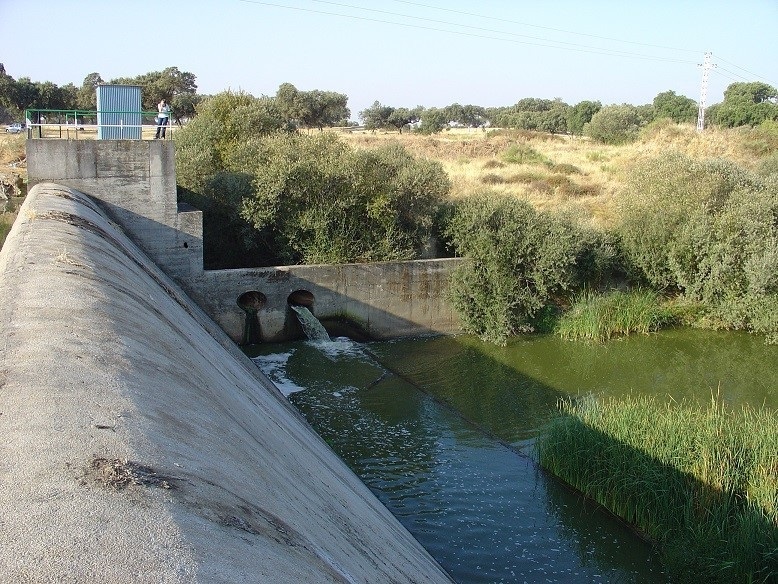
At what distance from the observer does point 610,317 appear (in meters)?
19.8

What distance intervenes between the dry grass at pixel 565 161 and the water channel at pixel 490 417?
20.2 feet

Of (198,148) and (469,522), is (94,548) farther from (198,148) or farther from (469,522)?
(198,148)

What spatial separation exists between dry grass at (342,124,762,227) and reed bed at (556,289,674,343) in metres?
3.10

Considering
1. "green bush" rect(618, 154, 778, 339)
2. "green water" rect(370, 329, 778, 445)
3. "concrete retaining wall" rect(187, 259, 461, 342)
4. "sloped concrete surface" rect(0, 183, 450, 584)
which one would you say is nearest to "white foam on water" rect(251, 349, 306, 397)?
"concrete retaining wall" rect(187, 259, 461, 342)

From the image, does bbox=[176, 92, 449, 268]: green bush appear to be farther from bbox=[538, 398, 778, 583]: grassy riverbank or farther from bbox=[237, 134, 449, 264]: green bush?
bbox=[538, 398, 778, 583]: grassy riverbank

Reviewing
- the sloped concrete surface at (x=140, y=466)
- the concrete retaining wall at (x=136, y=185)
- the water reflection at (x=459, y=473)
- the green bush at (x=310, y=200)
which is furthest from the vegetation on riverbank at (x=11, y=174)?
the sloped concrete surface at (x=140, y=466)

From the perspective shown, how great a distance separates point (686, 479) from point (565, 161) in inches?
1291

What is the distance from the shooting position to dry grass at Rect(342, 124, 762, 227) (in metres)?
29.4

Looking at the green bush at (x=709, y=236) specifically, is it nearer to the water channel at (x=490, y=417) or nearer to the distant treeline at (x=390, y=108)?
the water channel at (x=490, y=417)

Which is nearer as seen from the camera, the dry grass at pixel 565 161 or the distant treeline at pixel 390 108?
the dry grass at pixel 565 161

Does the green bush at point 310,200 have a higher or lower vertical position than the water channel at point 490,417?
higher

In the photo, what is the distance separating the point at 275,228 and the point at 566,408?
10259 millimetres

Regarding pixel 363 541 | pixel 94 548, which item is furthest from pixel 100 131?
pixel 94 548

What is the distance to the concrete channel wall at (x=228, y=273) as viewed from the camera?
15.8 m
